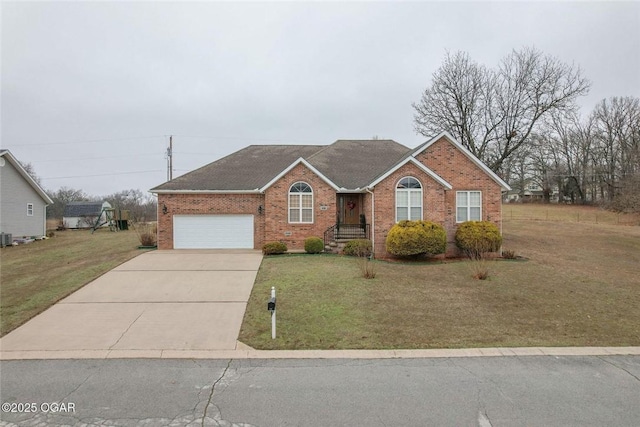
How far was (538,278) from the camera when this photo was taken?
12.1m

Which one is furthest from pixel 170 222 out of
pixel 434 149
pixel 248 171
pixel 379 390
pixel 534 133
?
pixel 534 133

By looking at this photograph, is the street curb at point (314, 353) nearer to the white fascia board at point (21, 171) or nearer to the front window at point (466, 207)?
the front window at point (466, 207)

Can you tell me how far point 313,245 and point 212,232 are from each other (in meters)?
5.75

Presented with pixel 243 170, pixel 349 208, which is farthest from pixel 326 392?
pixel 243 170

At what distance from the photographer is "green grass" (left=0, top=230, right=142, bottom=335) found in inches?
351

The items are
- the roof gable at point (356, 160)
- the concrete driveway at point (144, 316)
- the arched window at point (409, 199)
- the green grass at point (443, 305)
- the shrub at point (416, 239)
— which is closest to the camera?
the concrete driveway at point (144, 316)

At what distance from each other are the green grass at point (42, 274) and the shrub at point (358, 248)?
9.39 m

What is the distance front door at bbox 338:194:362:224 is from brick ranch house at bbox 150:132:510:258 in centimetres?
5

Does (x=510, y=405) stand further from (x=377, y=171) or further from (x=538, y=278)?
(x=377, y=171)

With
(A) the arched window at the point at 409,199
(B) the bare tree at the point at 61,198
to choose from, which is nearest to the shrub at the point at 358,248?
(A) the arched window at the point at 409,199

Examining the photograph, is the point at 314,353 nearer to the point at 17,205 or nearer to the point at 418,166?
the point at 418,166

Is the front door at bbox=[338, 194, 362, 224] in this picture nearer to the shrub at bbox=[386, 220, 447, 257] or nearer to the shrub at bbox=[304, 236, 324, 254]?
the shrub at bbox=[304, 236, 324, 254]

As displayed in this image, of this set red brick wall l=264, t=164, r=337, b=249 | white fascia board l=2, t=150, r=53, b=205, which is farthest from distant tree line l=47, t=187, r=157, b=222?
red brick wall l=264, t=164, r=337, b=249

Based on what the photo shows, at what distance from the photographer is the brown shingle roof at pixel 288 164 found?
64.2 feet
